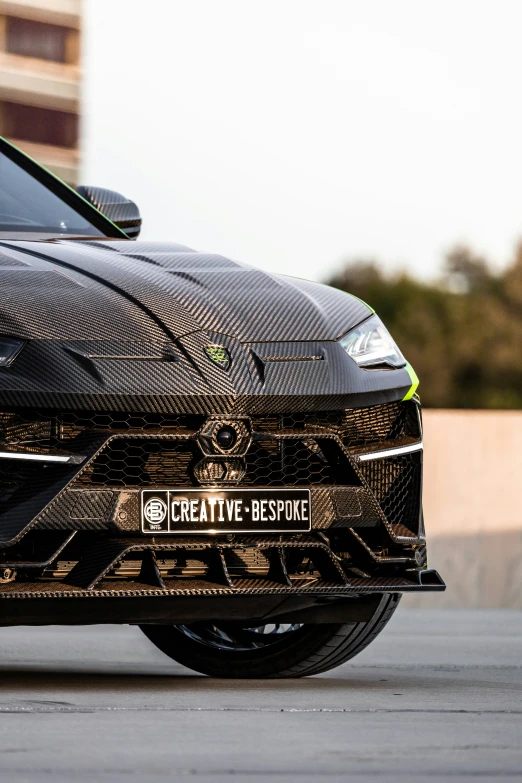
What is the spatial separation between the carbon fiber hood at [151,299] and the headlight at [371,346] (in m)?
0.04

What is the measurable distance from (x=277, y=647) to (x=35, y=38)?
71.5 metres

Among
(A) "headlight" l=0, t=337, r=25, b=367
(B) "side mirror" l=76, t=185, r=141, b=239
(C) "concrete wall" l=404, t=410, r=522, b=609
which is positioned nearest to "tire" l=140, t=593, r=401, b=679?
(A) "headlight" l=0, t=337, r=25, b=367

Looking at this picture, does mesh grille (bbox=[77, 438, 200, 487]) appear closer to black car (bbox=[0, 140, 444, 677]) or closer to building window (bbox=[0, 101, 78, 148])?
black car (bbox=[0, 140, 444, 677])

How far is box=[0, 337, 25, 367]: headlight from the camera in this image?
466 centimetres

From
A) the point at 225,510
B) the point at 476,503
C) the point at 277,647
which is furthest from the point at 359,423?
the point at 476,503

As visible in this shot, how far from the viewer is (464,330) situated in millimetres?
82625

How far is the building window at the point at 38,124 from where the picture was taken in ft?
230

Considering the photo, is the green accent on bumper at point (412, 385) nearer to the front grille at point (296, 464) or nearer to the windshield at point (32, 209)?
the front grille at point (296, 464)

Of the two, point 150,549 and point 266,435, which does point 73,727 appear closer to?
point 150,549

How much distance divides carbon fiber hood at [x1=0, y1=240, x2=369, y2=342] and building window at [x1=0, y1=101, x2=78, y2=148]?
66.1 metres

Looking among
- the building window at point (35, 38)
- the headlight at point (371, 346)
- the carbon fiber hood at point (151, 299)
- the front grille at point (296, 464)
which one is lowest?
the building window at point (35, 38)

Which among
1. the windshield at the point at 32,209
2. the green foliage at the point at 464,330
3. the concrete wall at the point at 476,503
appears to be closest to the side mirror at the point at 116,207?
the windshield at the point at 32,209

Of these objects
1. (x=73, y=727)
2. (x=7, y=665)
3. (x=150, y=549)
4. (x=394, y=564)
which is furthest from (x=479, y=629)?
(x=73, y=727)

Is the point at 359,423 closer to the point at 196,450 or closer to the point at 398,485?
the point at 398,485
